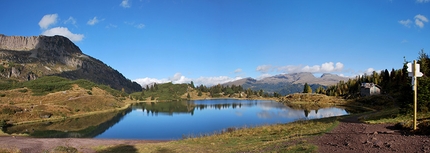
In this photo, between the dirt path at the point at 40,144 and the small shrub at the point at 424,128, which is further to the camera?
the dirt path at the point at 40,144

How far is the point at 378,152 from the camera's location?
11.2 m

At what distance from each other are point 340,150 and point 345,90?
462 feet

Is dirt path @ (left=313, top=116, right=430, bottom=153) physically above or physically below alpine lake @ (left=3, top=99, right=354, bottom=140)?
above

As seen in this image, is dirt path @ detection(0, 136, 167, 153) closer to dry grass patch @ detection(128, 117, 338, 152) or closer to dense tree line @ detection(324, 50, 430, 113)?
dry grass patch @ detection(128, 117, 338, 152)

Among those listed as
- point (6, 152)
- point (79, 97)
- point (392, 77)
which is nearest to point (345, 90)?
point (392, 77)

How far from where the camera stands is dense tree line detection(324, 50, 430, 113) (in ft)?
81.1

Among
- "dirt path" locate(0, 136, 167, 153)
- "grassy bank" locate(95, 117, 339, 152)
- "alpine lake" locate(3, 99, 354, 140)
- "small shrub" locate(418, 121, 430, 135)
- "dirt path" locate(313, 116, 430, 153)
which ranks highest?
"small shrub" locate(418, 121, 430, 135)

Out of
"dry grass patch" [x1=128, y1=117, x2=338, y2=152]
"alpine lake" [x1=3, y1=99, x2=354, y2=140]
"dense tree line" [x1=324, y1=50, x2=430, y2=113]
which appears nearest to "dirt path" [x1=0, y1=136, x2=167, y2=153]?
"dry grass patch" [x1=128, y1=117, x2=338, y2=152]

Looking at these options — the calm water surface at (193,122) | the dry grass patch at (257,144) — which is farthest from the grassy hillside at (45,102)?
the dry grass patch at (257,144)

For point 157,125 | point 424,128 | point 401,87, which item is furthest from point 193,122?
point 424,128

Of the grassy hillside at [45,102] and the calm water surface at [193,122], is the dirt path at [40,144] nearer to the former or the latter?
the calm water surface at [193,122]

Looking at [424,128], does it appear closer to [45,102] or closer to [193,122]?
[193,122]

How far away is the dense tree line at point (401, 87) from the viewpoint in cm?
2472

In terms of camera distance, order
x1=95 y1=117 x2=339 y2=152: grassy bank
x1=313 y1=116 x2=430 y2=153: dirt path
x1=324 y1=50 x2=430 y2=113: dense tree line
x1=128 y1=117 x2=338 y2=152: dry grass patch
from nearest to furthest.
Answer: x1=313 y1=116 x2=430 y2=153: dirt path, x1=95 y1=117 x2=339 y2=152: grassy bank, x1=128 y1=117 x2=338 y2=152: dry grass patch, x1=324 y1=50 x2=430 y2=113: dense tree line
